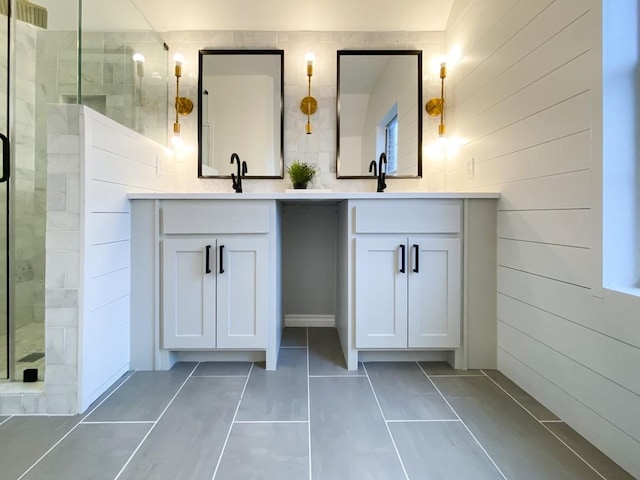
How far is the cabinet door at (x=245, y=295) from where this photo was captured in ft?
5.66

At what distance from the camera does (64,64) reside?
5.07 ft

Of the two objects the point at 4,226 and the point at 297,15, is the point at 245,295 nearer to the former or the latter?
the point at 4,226

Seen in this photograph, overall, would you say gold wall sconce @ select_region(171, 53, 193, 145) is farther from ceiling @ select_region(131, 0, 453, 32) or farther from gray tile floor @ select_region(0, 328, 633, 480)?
gray tile floor @ select_region(0, 328, 633, 480)

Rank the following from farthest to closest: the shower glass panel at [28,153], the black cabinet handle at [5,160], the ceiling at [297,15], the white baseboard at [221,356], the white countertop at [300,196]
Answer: the ceiling at [297,15], the white baseboard at [221,356], the white countertop at [300,196], the shower glass panel at [28,153], the black cabinet handle at [5,160]

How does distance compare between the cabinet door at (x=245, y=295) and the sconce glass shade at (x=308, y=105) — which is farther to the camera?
the sconce glass shade at (x=308, y=105)

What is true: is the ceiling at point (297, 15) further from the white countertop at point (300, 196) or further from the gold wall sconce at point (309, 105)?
the white countertop at point (300, 196)

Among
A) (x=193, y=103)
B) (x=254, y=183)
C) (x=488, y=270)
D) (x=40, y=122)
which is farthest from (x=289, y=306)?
(x=40, y=122)

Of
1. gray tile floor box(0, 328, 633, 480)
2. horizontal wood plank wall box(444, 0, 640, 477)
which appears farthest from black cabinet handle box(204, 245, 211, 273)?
horizontal wood plank wall box(444, 0, 640, 477)

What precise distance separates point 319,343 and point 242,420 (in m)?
0.90

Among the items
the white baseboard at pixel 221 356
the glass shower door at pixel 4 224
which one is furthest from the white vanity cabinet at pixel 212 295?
the glass shower door at pixel 4 224

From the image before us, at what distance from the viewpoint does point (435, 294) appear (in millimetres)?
1750

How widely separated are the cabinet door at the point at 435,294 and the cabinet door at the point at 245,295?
755mm

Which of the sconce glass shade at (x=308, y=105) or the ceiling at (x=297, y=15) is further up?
the ceiling at (x=297, y=15)

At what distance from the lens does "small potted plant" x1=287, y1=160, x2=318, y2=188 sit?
226cm
